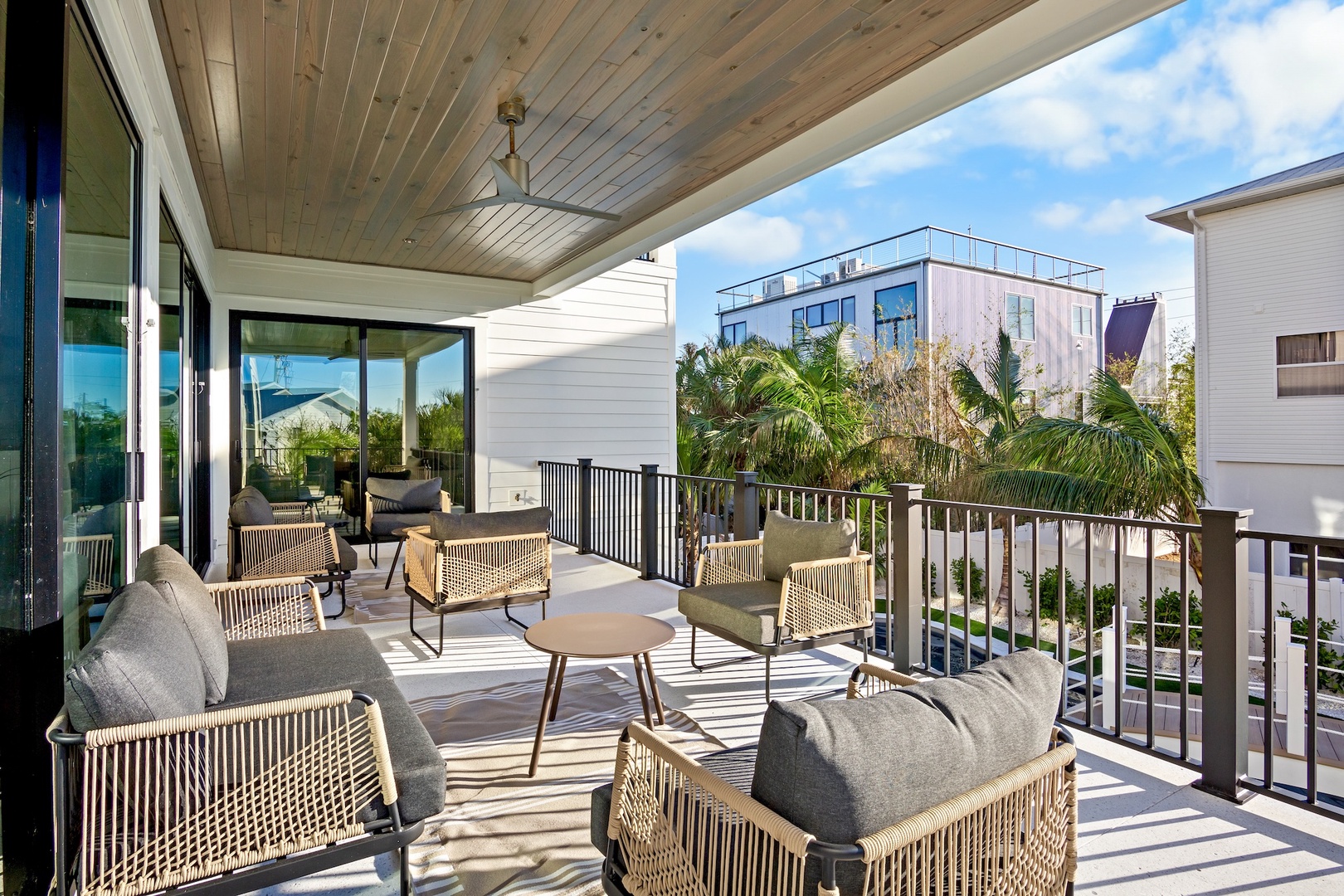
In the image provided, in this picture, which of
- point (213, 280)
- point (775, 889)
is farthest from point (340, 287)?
point (775, 889)

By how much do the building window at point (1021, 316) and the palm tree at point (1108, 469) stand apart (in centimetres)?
1031

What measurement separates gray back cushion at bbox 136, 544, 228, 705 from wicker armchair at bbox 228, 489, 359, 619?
6.64ft

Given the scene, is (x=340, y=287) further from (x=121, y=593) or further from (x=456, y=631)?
(x=121, y=593)

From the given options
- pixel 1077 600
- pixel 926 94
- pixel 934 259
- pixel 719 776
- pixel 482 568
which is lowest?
pixel 1077 600

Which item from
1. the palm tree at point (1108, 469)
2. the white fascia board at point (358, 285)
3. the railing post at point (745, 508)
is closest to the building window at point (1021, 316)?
the palm tree at point (1108, 469)

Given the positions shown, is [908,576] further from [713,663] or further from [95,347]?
[95,347]

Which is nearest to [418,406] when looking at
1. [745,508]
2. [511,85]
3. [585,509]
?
[585,509]

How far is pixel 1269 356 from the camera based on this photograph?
10.3m

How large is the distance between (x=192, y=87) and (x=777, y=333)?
18475 mm

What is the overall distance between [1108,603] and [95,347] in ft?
35.8

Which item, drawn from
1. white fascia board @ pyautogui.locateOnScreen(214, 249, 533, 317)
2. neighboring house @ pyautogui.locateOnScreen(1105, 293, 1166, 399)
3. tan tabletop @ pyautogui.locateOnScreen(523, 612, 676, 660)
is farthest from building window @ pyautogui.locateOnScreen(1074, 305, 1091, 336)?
tan tabletop @ pyautogui.locateOnScreen(523, 612, 676, 660)

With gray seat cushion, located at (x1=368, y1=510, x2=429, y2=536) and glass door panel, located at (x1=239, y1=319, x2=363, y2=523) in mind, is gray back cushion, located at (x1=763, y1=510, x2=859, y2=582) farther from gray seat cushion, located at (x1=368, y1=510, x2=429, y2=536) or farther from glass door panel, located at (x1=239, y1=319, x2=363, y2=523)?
glass door panel, located at (x1=239, y1=319, x2=363, y2=523)

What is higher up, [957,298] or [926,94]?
[957,298]

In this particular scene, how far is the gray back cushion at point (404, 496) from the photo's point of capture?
6.59 m
